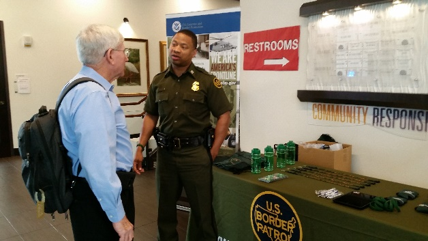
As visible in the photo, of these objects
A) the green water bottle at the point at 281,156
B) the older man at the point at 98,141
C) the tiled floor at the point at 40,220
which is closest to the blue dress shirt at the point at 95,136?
the older man at the point at 98,141

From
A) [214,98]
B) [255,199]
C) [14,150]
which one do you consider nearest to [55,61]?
[14,150]

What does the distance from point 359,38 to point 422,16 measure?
15.4 inches

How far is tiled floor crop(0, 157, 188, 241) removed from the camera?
282 centimetres

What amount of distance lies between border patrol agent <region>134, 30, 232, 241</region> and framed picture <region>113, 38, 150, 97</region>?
466 cm

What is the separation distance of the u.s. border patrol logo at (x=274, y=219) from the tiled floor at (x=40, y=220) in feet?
3.28

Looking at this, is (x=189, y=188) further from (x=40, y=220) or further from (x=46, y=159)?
(x=40, y=220)

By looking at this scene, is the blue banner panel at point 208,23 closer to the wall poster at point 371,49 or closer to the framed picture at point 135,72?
the wall poster at point 371,49

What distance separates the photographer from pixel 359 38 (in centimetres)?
226

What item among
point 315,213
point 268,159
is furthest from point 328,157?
point 315,213

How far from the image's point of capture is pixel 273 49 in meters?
2.88

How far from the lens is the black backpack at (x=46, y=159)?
1.24 metres

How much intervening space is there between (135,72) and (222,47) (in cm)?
411

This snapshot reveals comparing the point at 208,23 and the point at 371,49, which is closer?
the point at 371,49

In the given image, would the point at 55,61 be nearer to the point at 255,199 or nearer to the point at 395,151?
the point at 255,199
